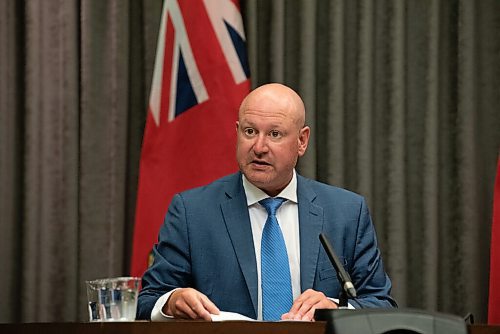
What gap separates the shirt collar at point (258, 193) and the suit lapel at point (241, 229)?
15 millimetres

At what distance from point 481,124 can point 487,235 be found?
48 centimetres

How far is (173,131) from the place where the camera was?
354 cm

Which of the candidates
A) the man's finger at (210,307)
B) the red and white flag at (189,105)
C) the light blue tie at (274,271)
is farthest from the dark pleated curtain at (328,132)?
Result: the man's finger at (210,307)

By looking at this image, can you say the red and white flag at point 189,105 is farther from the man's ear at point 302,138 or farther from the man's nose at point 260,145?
the man's nose at point 260,145

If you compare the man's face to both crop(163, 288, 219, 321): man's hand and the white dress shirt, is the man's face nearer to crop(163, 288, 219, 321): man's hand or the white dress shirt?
the white dress shirt

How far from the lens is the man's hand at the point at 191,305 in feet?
7.02

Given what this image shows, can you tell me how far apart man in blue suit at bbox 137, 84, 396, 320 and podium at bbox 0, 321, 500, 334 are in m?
0.62

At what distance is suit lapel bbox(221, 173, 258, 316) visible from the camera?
2459mm

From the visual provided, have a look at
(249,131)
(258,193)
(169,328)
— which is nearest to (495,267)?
(258,193)

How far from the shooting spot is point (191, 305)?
7.11 feet

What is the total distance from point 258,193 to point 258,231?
118 mm

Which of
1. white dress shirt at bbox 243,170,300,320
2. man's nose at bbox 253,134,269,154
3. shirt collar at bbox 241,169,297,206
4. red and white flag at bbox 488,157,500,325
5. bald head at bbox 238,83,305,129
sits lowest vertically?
red and white flag at bbox 488,157,500,325

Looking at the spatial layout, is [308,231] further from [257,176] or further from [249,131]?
[249,131]

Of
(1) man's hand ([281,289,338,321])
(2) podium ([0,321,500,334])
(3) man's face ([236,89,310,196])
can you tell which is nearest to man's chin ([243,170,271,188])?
(3) man's face ([236,89,310,196])
